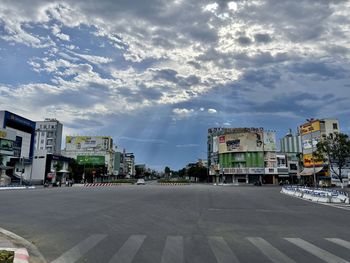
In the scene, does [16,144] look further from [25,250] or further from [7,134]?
[25,250]

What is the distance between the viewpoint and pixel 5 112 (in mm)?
71125

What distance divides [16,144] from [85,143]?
64674 millimetres

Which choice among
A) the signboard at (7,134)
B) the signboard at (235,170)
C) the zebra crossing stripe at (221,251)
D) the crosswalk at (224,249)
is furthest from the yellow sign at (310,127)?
the zebra crossing stripe at (221,251)

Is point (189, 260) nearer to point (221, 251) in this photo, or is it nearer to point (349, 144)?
point (221, 251)

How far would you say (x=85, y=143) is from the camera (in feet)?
463

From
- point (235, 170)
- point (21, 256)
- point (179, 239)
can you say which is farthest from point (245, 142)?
point (21, 256)

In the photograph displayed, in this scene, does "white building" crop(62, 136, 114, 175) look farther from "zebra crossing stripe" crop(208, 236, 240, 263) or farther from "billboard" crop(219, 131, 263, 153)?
"zebra crossing stripe" crop(208, 236, 240, 263)

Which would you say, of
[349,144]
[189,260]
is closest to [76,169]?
[349,144]

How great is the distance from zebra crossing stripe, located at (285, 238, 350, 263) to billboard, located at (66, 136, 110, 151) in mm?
136747

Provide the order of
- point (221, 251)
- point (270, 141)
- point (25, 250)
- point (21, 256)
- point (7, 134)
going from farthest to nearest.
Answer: point (270, 141)
point (7, 134)
point (221, 251)
point (25, 250)
point (21, 256)

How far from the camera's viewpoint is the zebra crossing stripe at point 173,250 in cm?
708

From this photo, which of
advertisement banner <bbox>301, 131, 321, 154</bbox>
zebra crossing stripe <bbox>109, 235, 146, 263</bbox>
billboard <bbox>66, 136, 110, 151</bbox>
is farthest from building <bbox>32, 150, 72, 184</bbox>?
zebra crossing stripe <bbox>109, 235, 146, 263</bbox>

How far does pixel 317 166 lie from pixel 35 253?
272 ft

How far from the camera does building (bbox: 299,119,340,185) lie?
80562 millimetres
